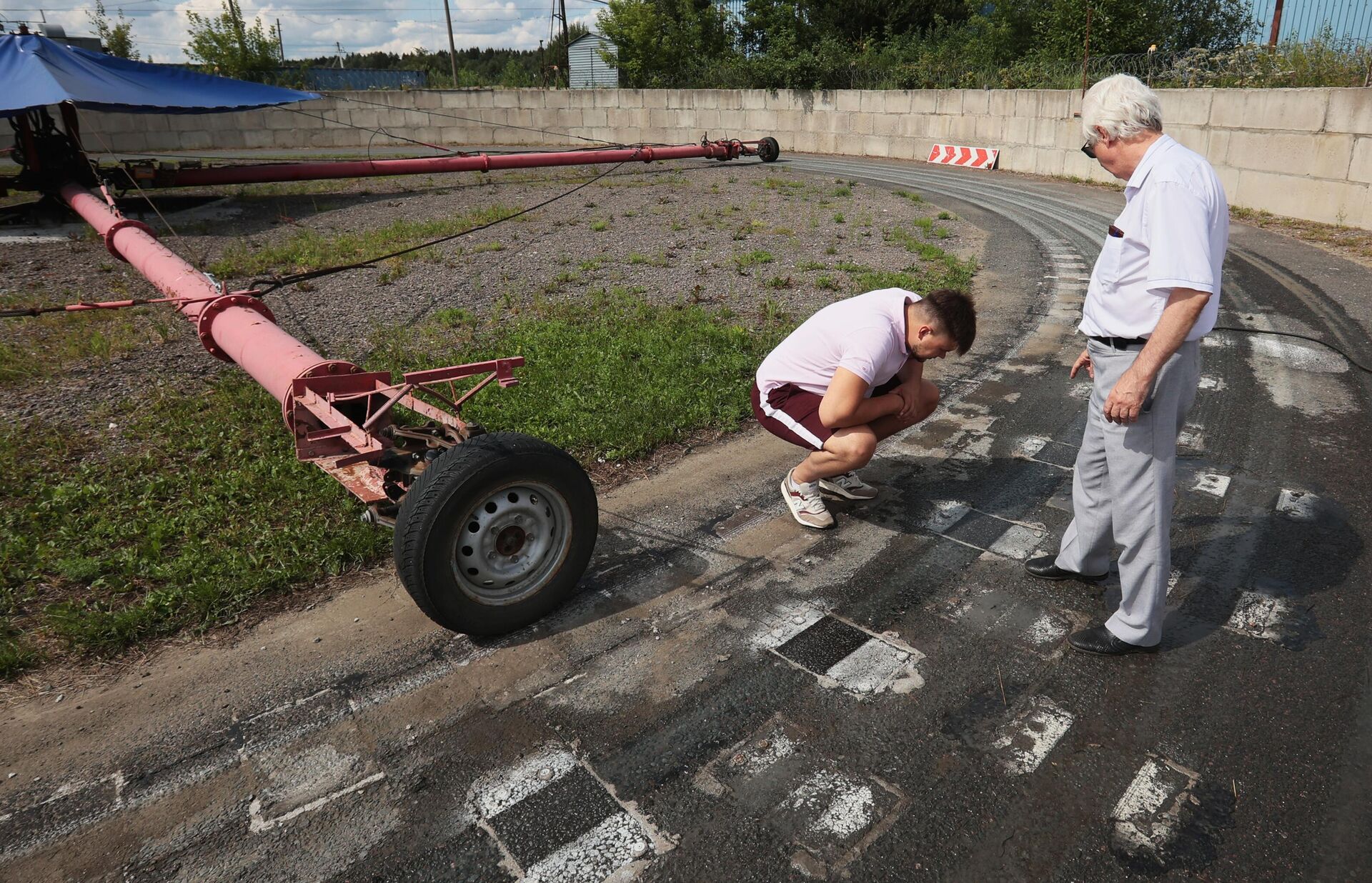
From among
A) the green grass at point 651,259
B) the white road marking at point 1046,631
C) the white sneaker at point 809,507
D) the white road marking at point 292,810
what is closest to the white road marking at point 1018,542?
the white road marking at point 1046,631

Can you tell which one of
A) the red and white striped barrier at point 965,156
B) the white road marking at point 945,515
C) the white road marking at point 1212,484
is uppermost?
the red and white striped barrier at point 965,156

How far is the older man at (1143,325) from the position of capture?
266 cm

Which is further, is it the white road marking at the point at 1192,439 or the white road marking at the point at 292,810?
the white road marking at the point at 1192,439

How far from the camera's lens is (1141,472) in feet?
9.82

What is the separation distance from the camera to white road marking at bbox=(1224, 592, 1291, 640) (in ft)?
10.8

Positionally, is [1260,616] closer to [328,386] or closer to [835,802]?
→ [835,802]

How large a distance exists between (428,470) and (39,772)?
155 centimetres

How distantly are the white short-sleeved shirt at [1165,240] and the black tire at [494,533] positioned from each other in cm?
216

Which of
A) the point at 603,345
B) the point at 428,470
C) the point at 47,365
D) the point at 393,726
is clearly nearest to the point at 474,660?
the point at 393,726

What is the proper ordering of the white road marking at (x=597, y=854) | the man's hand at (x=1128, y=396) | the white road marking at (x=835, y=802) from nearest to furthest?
the white road marking at (x=597, y=854) → the white road marking at (x=835, y=802) → the man's hand at (x=1128, y=396)

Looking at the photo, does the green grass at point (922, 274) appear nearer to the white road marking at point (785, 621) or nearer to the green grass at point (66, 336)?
the white road marking at point (785, 621)

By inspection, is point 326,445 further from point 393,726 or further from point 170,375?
point 170,375

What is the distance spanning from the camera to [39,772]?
2717 mm

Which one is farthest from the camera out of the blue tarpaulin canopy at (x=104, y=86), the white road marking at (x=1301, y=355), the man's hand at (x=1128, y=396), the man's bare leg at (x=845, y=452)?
the blue tarpaulin canopy at (x=104, y=86)
